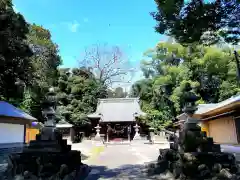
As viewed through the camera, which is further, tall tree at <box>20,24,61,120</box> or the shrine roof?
the shrine roof

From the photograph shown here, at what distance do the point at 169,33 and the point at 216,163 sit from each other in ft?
13.4

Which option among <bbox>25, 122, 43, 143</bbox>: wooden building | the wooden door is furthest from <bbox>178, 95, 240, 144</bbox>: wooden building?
<bbox>25, 122, 43, 143</bbox>: wooden building

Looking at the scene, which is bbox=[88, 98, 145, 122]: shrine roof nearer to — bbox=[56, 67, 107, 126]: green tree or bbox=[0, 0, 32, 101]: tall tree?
bbox=[56, 67, 107, 126]: green tree

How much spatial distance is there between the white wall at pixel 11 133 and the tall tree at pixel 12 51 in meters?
6.08

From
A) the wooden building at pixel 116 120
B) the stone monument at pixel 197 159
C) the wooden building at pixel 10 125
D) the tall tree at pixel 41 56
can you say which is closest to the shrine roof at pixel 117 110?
the wooden building at pixel 116 120

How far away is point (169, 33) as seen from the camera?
7.50m

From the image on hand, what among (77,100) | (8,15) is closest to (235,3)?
(8,15)

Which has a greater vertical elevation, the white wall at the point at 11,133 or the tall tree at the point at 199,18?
the tall tree at the point at 199,18

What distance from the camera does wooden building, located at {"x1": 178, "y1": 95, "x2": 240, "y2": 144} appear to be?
14.0m

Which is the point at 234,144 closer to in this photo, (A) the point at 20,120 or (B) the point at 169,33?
(B) the point at 169,33

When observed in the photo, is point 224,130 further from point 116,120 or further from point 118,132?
point 118,132

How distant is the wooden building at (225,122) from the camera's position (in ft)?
45.8

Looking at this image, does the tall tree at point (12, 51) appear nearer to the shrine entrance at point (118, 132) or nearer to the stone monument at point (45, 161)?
the stone monument at point (45, 161)

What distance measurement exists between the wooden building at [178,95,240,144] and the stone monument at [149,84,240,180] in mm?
5721
